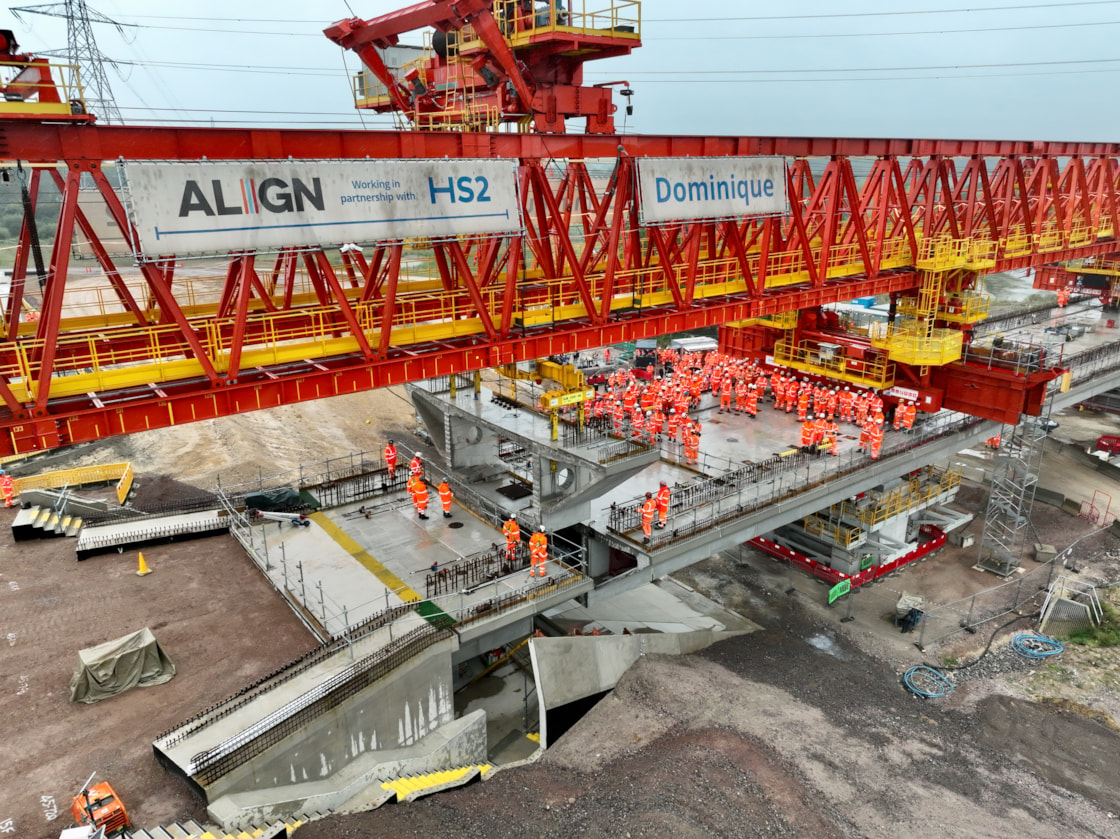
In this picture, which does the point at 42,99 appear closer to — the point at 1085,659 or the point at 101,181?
the point at 101,181

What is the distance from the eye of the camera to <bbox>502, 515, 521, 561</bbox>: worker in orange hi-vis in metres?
15.6

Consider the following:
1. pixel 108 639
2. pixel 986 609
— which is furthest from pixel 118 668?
pixel 986 609

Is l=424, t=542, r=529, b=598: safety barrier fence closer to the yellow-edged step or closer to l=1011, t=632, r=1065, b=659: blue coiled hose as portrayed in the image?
the yellow-edged step

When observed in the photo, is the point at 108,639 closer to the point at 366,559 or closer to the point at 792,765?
the point at 366,559

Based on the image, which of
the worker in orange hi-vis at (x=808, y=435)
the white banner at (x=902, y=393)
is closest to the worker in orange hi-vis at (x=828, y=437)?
the worker in orange hi-vis at (x=808, y=435)

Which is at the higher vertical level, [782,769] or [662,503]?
[662,503]

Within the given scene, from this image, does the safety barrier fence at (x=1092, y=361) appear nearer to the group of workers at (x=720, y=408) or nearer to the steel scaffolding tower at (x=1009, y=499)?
the steel scaffolding tower at (x=1009, y=499)

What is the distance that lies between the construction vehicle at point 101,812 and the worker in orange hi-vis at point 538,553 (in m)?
8.14

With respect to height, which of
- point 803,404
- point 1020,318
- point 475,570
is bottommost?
point 475,570

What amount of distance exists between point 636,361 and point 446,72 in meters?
26.1

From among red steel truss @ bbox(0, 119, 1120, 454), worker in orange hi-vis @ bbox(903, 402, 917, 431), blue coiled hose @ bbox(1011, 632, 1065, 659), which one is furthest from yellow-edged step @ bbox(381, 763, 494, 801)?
worker in orange hi-vis @ bbox(903, 402, 917, 431)

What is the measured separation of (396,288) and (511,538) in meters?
6.11

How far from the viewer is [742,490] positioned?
62.6 ft

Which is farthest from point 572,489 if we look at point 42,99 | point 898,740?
point 42,99
